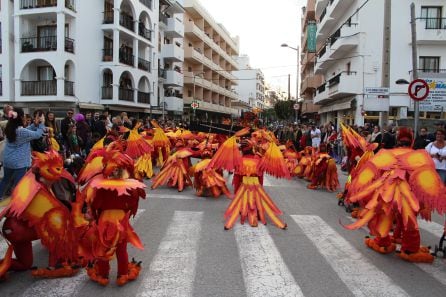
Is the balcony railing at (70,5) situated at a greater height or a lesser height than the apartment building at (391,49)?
greater

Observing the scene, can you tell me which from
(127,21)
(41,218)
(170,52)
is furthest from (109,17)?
(41,218)

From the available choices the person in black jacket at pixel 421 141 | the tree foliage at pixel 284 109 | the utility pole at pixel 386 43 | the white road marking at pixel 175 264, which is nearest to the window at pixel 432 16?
the utility pole at pixel 386 43

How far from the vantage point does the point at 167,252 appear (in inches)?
219

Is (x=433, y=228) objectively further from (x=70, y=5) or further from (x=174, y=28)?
(x=174, y=28)

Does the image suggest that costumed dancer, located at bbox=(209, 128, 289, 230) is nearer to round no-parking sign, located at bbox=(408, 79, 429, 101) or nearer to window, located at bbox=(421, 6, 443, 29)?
round no-parking sign, located at bbox=(408, 79, 429, 101)

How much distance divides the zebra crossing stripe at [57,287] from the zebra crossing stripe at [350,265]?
9.12 feet

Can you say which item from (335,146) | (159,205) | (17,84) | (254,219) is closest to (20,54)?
(17,84)

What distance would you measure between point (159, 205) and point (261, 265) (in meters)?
3.85

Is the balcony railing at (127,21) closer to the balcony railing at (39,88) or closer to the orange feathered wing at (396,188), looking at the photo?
the balcony railing at (39,88)

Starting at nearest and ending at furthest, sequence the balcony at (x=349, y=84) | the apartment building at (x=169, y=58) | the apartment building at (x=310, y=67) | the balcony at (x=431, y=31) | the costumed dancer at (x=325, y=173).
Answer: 1. the costumed dancer at (x=325, y=173)
2. the balcony at (x=431, y=31)
3. the balcony at (x=349, y=84)
4. the apartment building at (x=169, y=58)
5. the apartment building at (x=310, y=67)

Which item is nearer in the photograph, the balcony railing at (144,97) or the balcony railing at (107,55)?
the balcony railing at (107,55)

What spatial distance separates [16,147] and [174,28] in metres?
37.2

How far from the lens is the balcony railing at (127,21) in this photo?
32.0m

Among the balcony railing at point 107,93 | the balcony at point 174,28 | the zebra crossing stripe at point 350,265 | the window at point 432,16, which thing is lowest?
the zebra crossing stripe at point 350,265
